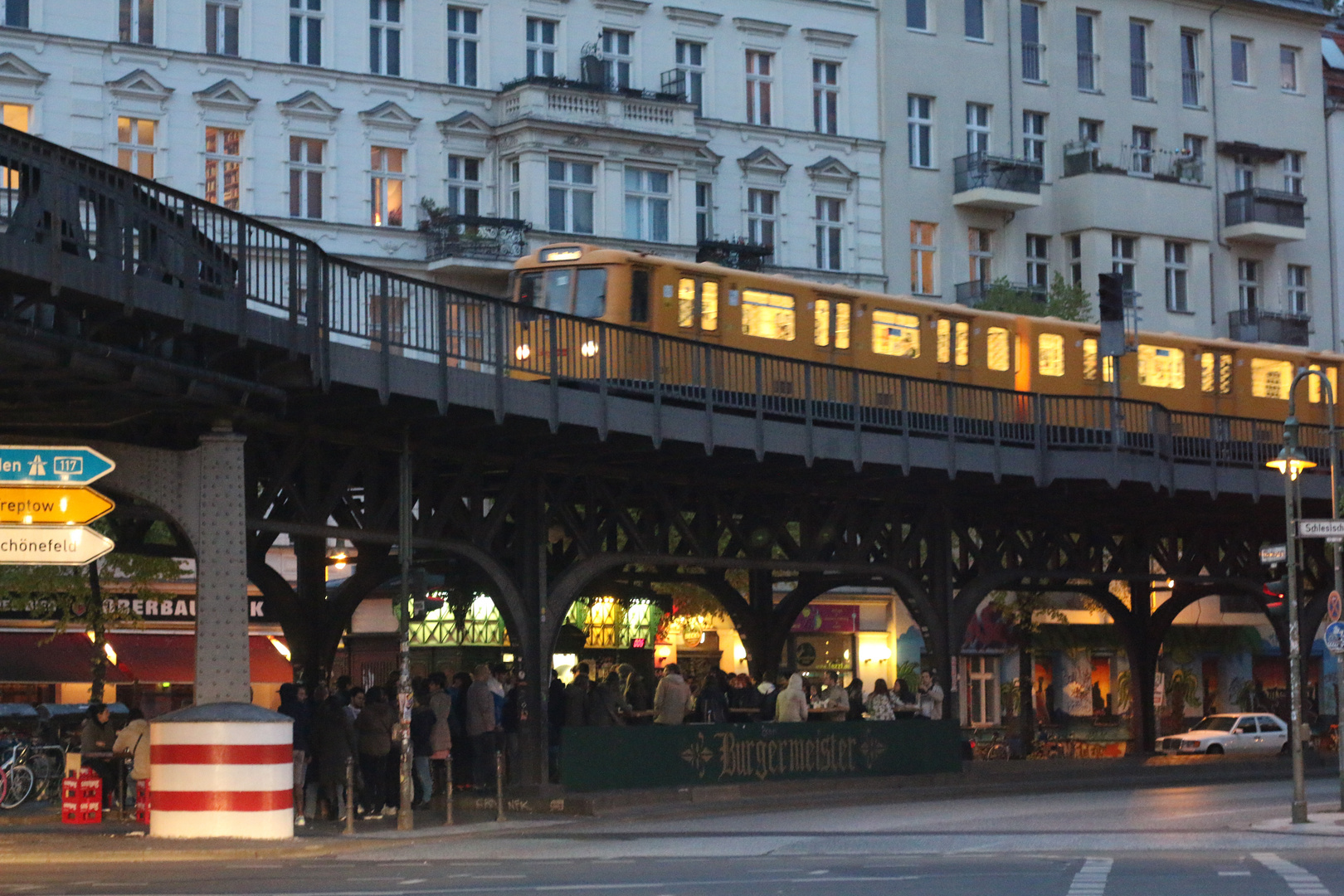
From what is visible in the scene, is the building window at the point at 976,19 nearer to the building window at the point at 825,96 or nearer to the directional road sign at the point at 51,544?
the building window at the point at 825,96

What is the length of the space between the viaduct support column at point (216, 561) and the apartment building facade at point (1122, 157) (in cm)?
3567

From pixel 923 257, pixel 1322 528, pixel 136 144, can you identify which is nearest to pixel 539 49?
pixel 136 144

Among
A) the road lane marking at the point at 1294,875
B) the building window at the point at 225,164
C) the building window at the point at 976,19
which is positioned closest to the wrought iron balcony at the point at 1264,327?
the building window at the point at 976,19

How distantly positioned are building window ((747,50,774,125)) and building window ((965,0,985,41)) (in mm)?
7867

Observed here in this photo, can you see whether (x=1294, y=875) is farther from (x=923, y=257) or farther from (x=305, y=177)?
(x=923, y=257)

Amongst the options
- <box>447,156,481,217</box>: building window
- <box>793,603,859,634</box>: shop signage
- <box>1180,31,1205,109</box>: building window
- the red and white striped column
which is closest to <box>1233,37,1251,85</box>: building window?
<box>1180,31,1205,109</box>: building window

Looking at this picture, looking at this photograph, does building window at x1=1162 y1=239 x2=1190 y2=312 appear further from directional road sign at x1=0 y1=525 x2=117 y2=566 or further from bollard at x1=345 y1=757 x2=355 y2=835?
directional road sign at x1=0 y1=525 x2=117 y2=566

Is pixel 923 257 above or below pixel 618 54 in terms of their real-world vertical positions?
below

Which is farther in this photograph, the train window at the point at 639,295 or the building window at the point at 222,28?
the building window at the point at 222,28

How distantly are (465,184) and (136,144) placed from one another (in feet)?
25.9

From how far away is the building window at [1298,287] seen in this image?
2581 inches

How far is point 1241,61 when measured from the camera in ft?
220

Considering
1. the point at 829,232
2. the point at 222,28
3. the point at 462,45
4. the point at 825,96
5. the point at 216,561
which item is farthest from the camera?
the point at 825,96

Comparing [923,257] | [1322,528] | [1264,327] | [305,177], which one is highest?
[305,177]
